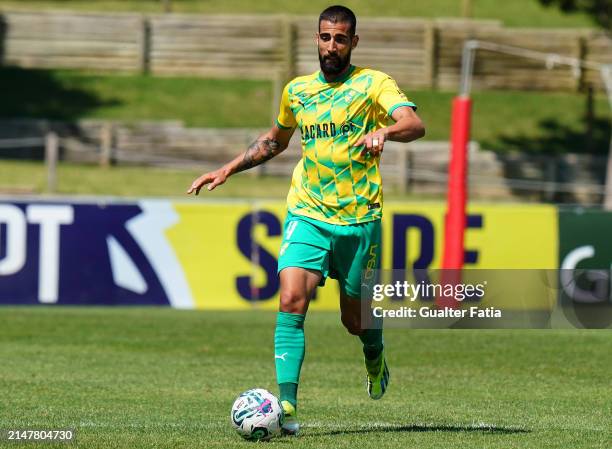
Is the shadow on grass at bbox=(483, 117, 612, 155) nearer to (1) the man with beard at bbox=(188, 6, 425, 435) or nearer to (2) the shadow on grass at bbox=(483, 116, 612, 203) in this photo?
(2) the shadow on grass at bbox=(483, 116, 612, 203)

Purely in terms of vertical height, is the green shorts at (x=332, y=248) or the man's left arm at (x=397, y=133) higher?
the man's left arm at (x=397, y=133)

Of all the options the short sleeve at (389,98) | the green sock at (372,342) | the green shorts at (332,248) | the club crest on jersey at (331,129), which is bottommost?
the green sock at (372,342)

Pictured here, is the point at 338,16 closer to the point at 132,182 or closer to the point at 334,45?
the point at 334,45

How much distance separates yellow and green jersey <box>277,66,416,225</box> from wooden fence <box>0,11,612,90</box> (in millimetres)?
28850

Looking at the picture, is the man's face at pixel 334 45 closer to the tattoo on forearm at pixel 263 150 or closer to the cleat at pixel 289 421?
the tattoo on forearm at pixel 263 150

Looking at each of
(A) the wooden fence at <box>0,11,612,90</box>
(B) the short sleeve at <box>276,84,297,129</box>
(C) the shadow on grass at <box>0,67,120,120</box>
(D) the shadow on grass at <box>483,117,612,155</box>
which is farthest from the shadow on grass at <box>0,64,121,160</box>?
(B) the short sleeve at <box>276,84,297,129</box>

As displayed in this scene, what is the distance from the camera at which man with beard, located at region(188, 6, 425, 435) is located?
8258mm

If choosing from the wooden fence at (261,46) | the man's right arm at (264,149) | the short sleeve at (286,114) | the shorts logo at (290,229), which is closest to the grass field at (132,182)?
the wooden fence at (261,46)

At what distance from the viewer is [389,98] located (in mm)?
8281

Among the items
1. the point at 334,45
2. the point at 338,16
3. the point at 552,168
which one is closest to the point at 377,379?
the point at 334,45

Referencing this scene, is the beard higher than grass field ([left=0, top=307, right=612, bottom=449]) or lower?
higher

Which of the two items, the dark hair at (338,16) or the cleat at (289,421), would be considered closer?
the cleat at (289,421)

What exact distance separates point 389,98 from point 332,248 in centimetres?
97

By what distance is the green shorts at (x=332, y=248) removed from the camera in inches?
330
